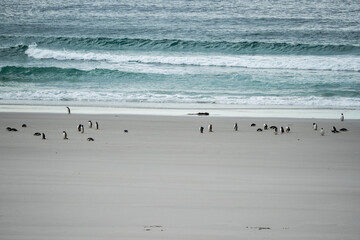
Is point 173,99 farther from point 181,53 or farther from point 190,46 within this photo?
point 190,46

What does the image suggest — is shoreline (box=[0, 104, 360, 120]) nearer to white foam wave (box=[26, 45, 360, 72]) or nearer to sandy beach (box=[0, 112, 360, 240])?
sandy beach (box=[0, 112, 360, 240])

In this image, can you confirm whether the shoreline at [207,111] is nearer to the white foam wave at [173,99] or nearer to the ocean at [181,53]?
the ocean at [181,53]

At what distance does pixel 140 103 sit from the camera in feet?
46.4

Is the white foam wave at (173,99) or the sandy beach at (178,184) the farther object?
the white foam wave at (173,99)

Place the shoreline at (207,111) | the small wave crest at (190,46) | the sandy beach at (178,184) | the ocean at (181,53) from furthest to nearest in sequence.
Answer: the small wave crest at (190,46)
the ocean at (181,53)
the shoreline at (207,111)
the sandy beach at (178,184)

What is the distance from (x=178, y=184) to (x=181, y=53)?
18.1 m

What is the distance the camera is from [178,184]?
244 inches

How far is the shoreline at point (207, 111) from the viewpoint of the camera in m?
12.2

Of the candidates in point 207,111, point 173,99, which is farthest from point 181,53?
point 207,111

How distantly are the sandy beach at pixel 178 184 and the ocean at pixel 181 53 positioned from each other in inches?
186

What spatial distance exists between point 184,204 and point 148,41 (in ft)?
67.8

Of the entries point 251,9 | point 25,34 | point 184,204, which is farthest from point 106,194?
point 251,9

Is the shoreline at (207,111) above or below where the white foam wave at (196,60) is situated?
below

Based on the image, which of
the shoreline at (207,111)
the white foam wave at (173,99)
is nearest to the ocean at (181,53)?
the white foam wave at (173,99)
